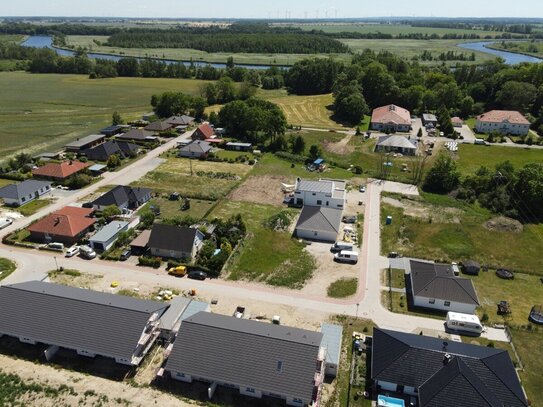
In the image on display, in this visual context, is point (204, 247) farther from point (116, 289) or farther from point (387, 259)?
point (387, 259)

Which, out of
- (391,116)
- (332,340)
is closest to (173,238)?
(332,340)

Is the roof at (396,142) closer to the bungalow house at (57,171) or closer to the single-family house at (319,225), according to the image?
the single-family house at (319,225)

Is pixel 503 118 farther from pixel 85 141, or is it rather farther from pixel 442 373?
pixel 85 141

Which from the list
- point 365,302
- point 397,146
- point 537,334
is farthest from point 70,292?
point 397,146

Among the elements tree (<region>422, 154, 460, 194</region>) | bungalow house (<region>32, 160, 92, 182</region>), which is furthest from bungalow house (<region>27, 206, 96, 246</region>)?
tree (<region>422, 154, 460, 194</region>)

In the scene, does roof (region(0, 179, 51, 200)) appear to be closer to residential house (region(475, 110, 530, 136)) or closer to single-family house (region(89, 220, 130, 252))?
single-family house (region(89, 220, 130, 252))

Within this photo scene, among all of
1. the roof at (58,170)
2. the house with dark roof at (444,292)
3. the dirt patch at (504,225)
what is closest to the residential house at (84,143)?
the roof at (58,170)

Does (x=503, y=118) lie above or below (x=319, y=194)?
below
